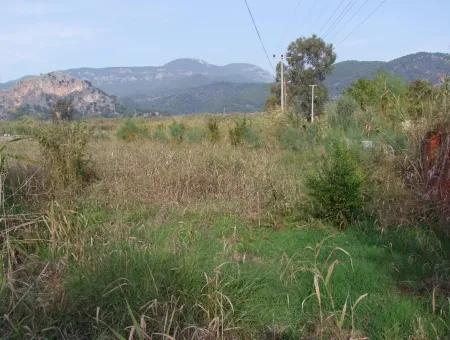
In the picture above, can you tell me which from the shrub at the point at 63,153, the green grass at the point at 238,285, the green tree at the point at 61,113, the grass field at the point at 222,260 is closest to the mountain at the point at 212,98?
the green tree at the point at 61,113

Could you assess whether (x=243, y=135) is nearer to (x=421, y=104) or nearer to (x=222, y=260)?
(x=421, y=104)

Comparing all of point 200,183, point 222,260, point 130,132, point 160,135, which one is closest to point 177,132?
point 160,135

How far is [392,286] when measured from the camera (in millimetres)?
4438

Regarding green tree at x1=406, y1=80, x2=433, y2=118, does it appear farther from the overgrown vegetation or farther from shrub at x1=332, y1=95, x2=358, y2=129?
shrub at x1=332, y1=95, x2=358, y2=129

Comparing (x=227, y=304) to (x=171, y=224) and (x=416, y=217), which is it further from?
(x=416, y=217)

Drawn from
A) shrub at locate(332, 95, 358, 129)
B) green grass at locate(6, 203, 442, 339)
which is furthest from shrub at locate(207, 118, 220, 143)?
green grass at locate(6, 203, 442, 339)

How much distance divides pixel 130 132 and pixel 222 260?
65.7ft

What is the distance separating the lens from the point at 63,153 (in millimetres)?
8828

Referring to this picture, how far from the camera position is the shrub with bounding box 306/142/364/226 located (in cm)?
666

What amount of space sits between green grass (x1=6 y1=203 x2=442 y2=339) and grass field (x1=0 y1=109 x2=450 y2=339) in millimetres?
13

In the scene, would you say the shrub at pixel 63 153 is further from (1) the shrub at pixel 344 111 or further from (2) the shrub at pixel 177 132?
(2) the shrub at pixel 177 132

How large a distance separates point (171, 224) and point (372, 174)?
10.7 ft

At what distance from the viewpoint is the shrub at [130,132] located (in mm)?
23280

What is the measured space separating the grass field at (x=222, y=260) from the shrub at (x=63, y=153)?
137mm
